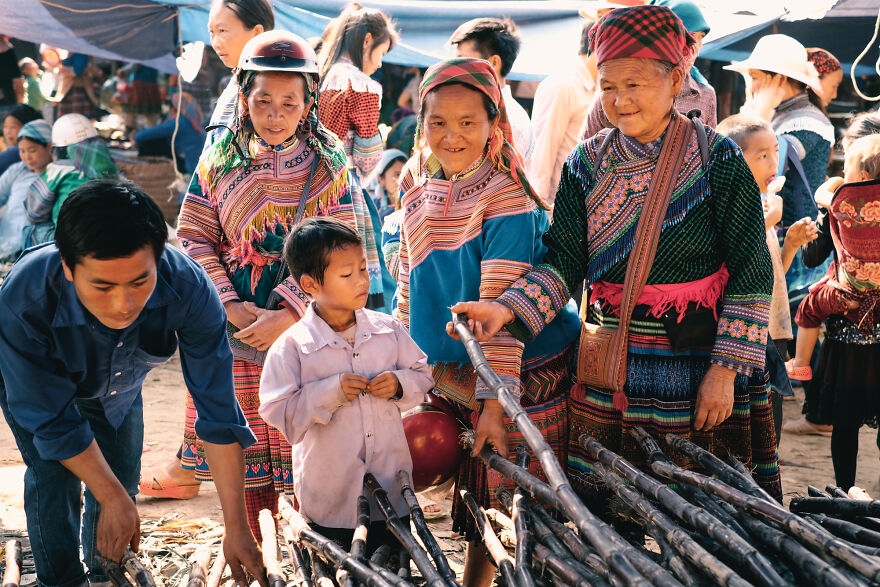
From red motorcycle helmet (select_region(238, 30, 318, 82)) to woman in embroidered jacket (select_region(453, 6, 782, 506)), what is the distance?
1.12m

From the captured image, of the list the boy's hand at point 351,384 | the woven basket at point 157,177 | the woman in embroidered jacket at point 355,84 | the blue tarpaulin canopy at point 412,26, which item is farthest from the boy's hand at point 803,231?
the woven basket at point 157,177

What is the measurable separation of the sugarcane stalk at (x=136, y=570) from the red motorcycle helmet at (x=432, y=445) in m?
0.82

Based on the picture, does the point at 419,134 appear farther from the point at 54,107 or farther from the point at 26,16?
the point at 54,107

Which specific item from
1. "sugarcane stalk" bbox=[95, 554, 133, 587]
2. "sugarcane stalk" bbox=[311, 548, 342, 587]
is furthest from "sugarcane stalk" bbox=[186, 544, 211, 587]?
"sugarcane stalk" bbox=[311, 548, 342, 587]

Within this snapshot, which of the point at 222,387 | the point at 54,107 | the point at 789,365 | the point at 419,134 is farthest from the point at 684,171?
the point at 54,107

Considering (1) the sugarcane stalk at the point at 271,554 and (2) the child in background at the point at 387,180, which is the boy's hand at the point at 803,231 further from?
(2) the child in background at the point at 387,180

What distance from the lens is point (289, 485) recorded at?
3.27m

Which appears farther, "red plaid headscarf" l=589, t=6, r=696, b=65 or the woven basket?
the woven basket

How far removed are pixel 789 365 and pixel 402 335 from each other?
111 inches

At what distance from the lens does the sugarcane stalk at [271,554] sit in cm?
220

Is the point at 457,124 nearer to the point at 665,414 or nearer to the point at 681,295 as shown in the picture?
the point at 681,295

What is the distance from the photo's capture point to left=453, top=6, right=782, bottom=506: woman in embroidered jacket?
2.49 meters

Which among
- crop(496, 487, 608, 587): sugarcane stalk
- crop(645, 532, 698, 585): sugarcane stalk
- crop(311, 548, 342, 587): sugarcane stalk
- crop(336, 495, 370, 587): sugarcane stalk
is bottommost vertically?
crop(311, 548, 342, 587): sugarcane stalk

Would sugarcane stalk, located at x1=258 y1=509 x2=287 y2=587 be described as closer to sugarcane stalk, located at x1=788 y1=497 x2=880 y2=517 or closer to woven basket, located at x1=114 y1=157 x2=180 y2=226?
sugarcane stalk, located at x1=788 y1=497 x2=880 y2=517
